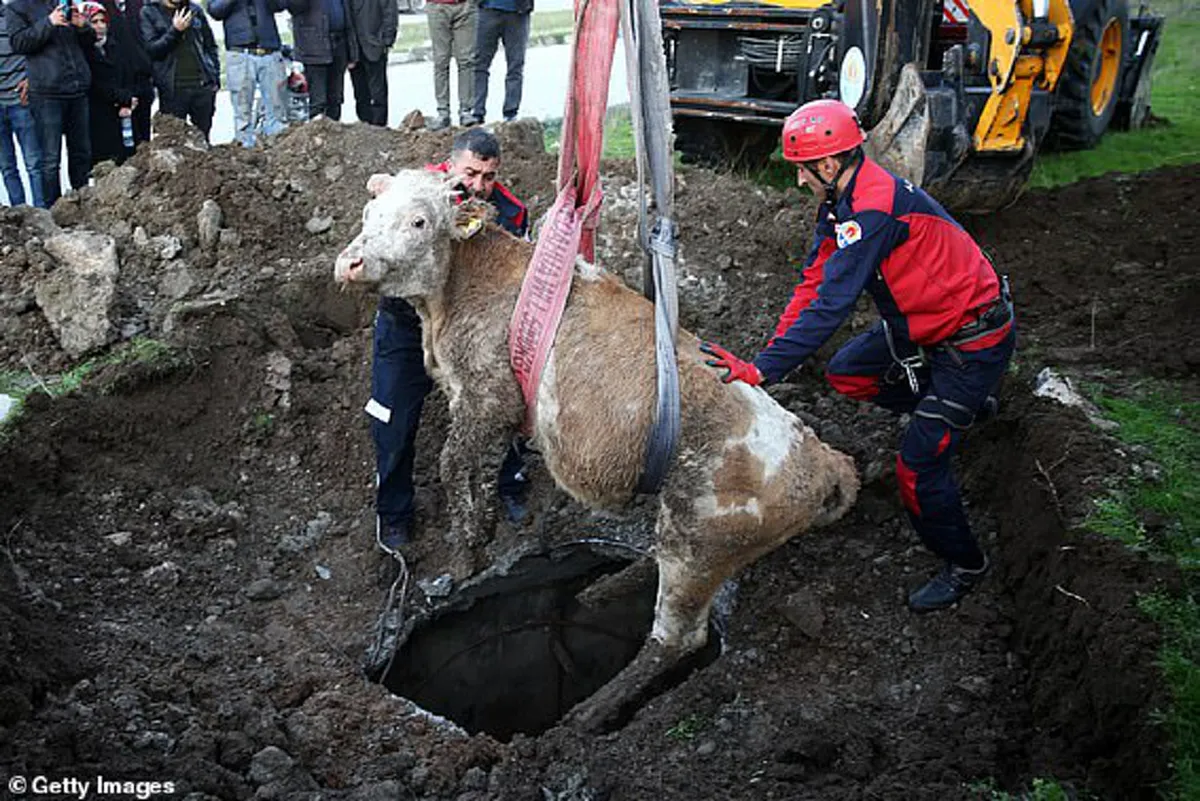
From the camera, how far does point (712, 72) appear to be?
8.99m

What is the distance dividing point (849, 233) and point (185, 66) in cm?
727

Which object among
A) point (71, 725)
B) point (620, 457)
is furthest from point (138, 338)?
point (620, 457)

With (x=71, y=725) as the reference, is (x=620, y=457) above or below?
above

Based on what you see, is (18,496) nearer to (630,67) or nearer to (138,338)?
(138,338)

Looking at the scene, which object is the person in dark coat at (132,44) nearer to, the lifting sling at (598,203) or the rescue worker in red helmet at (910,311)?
the lifting sling at (598,203)

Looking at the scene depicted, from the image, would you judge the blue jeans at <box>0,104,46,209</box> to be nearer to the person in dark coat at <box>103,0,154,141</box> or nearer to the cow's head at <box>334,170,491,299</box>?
the person in dark coat at <box>103,0,154,141</box>

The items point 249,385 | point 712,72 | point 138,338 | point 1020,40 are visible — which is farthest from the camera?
point 712,72

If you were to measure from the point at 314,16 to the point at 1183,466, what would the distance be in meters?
7.78

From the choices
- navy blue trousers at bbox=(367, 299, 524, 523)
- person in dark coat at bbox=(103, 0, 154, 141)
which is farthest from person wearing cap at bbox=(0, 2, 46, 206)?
navy blue trousers at bbox=(367, 299, 524, 523)

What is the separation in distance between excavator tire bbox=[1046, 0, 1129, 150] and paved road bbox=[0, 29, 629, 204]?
4635 millimetres

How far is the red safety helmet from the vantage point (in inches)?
175

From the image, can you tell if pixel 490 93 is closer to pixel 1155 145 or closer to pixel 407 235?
pixel 1155 145

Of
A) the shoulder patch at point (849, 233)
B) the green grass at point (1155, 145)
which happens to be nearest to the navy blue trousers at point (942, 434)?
the shoulder patch at point (849, 233)

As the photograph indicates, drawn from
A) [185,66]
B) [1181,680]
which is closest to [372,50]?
[185,66]
